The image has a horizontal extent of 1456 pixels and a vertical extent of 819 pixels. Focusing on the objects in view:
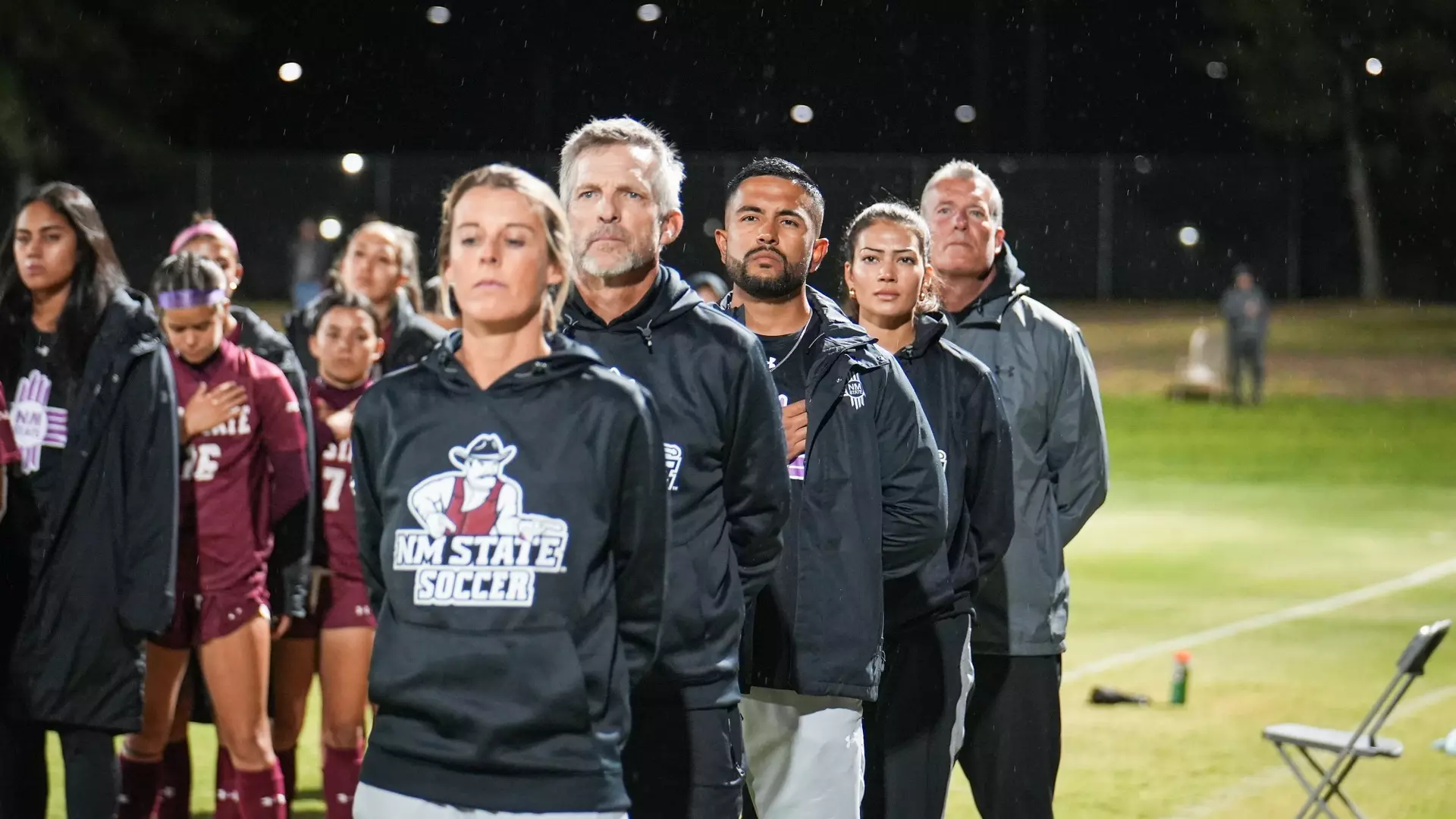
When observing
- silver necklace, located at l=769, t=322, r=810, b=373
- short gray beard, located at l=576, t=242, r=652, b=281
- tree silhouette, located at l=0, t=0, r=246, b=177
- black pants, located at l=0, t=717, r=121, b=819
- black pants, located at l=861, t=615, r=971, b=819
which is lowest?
black pants, located at l=0, t=717, r=121, b=819

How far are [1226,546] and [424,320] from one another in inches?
347

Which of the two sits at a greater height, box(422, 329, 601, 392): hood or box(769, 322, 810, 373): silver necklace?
box(769, 322, 810, 373): silver necklace

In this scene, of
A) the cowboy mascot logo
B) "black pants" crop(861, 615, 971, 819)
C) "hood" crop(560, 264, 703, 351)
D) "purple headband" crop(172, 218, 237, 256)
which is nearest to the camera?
the cowboy mascot logo

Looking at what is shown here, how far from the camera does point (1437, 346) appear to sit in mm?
35188

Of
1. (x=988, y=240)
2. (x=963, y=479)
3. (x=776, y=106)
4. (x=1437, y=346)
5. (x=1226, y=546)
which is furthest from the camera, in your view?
(x=776, y=106)

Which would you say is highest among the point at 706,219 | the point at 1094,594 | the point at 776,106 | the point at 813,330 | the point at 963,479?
the point at 776,106

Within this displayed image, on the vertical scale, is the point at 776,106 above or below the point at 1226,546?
above

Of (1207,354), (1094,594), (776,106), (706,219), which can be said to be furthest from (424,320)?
(776,106)

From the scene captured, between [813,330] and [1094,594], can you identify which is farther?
[1094,594]

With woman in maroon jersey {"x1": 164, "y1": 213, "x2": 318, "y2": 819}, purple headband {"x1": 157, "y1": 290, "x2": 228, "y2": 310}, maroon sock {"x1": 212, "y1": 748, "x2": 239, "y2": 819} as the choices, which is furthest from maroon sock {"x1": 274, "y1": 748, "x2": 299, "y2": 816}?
purple headband {"x1": 157, "y1": 290, "x2": 228, "y2": 310}

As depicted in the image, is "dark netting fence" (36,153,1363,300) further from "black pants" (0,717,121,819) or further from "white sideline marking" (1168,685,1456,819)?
"black pants" (0,717,121,819)

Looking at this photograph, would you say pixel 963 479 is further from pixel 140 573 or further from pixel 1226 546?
pixel 1226 546

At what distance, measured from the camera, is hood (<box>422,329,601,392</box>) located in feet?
11.3

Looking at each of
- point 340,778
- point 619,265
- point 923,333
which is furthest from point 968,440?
point 340,778
